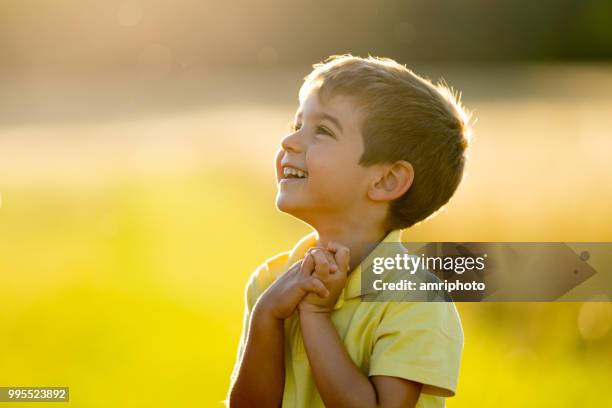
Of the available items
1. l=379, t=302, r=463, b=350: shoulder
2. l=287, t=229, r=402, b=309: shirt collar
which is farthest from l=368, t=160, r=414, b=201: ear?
l=379, t=302, r=463, b=350: shoulder

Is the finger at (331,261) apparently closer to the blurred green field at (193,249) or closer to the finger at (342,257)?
the finger at (342,257)

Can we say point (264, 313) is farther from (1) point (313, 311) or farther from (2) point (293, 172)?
(2) point (293, 172)

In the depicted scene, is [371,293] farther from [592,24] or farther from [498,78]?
[592,24]

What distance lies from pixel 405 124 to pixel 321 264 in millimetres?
459

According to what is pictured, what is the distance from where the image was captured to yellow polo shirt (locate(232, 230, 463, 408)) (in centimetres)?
276

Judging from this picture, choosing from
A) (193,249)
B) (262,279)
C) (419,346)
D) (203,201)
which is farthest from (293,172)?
(203,201)

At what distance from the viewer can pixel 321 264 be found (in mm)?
2791

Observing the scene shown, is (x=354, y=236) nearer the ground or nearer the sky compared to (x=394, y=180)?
nearer the ground

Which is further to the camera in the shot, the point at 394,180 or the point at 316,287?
the point at 394,180

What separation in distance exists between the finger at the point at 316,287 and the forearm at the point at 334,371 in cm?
7

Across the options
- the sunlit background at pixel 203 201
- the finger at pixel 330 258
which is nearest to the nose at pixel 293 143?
the finger at pixel 330 258

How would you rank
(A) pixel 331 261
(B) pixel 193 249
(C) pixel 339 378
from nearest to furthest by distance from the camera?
(C) pixel 339 378
(A) pixel 331 261
(B) pixel 193 249

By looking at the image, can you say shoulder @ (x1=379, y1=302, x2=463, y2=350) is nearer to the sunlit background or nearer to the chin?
the chin

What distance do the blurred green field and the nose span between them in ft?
7.18
